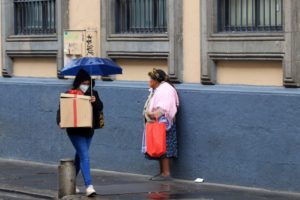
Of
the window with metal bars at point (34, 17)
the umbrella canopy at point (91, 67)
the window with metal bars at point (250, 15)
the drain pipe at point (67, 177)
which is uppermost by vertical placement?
the window with metal bars at point (34, 17)

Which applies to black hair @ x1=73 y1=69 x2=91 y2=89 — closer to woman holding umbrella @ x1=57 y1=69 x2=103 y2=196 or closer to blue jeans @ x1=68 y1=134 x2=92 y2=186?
woman holding umbrella @ x1=57 y1=69 x2=103 y2=196

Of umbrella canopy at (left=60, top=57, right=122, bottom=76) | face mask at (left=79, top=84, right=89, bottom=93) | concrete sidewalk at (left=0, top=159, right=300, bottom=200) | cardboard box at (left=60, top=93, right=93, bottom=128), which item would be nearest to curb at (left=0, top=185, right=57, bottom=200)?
concrete sidewalk at (left=0, top=159, right=300, bottom=200)

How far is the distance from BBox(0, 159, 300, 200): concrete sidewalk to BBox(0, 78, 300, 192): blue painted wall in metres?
0.23

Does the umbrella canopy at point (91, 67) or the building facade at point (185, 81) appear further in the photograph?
the building facade at point (185, 81)

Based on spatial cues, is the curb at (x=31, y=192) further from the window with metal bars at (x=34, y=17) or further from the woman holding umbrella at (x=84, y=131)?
the window with metal bars at (x=34, y=17)

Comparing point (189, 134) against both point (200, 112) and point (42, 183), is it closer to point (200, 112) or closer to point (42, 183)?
point (200, 112)

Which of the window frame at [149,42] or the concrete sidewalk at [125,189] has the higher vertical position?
the window frame at [149,42]

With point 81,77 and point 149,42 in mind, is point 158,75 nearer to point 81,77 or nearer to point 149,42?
point 149,42

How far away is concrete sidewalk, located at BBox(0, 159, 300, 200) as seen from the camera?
1369cm

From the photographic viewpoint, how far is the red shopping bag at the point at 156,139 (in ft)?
49.2

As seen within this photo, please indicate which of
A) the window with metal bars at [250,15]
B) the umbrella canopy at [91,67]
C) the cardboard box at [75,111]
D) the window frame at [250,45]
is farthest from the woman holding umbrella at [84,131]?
the window with metal bars at [250,15]

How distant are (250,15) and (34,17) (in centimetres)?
574

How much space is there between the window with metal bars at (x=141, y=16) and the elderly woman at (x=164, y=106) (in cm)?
123

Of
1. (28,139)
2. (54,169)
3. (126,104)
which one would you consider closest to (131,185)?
(126,104)
